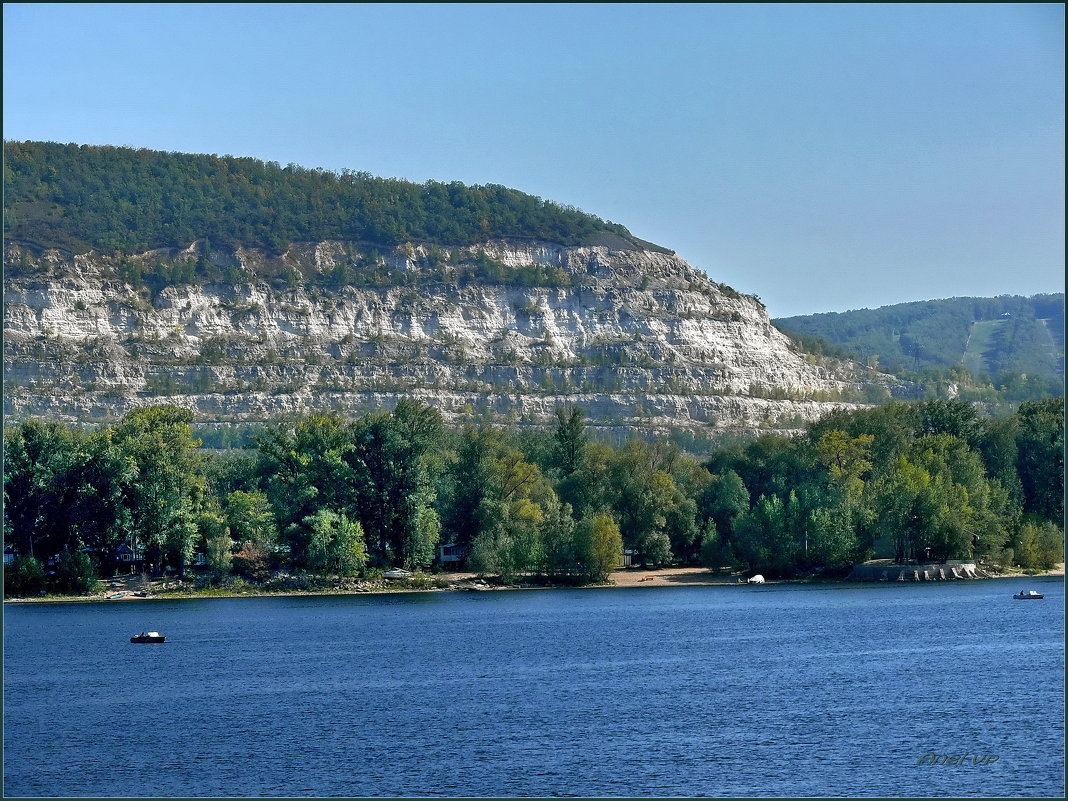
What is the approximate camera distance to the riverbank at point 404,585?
8825cm

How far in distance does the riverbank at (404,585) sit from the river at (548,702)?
12.1 meters

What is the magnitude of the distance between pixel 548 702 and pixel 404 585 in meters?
48.7

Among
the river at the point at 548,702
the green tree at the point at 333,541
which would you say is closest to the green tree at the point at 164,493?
the green tree at the point at 333,541

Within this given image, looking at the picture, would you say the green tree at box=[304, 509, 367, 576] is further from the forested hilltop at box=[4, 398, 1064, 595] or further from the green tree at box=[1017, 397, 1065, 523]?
the green tree at box=[1017, 397, 1065, 523]

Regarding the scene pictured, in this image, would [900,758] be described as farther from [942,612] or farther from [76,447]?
[76,447]

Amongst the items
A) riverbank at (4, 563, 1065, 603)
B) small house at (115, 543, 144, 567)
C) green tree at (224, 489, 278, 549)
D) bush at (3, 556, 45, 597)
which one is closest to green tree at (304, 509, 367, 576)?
riverbank at (4, 563, 1065, 603)

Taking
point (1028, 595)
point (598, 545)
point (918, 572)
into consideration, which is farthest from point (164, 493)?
point (1028, 595)

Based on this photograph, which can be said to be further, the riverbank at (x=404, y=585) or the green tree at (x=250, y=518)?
the green tree at (x=250, y=518)

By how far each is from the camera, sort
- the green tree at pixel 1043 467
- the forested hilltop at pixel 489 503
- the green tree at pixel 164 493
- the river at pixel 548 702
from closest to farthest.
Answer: the river at pixel 548 702 < the green tree at pixel 164 493 < the forested hilltop at pixel 489 503 < the green tree at pixel 1043 467

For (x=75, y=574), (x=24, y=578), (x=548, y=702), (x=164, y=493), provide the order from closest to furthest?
(x=548, y=702)
(x=24, y=578)
(x=75, y=574)
(x=164, y=493)

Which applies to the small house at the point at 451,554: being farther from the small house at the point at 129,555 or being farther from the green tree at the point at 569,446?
the small house at the point at 129,555

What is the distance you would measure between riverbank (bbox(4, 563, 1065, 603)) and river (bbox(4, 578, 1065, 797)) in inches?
475

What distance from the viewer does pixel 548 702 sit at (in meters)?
45.2

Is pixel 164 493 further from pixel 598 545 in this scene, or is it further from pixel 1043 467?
pixel 1043 467
